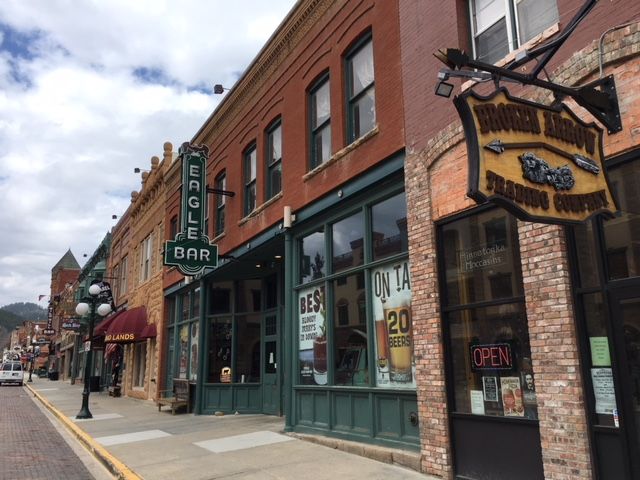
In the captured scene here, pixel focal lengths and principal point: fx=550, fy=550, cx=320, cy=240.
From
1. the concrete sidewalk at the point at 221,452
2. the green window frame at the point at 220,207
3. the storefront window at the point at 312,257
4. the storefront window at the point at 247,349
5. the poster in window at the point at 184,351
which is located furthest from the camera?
the poster in window at the point at 184,351

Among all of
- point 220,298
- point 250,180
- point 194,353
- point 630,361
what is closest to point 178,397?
point 194,353

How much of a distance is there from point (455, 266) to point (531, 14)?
334cm

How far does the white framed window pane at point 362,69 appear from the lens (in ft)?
32.3

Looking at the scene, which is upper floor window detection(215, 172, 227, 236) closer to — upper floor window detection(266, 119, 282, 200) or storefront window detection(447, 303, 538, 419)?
upper floor window detection(266, 119, 282, 200)

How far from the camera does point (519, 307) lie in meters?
6.43

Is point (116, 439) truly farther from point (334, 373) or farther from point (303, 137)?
point (303, 137)

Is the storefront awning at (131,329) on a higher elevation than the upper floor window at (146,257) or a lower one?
lower

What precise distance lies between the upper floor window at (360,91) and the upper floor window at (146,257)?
14884 mm

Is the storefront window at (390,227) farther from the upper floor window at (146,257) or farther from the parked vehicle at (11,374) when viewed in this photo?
the parked vehicle at (11,374)

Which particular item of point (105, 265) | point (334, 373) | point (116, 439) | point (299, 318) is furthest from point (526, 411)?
point (105, 265)

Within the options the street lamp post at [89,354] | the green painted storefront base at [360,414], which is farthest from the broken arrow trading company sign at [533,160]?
the street lamp post at [89,354]

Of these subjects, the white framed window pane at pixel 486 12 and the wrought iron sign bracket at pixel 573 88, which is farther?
the white framed window pane at pixel 486 12

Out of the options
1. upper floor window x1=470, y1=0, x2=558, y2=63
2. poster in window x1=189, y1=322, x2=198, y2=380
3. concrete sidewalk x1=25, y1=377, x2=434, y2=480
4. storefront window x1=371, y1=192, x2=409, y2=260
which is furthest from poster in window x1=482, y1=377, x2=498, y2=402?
poster in window x1=189, y1=322, x2=198, y2=380

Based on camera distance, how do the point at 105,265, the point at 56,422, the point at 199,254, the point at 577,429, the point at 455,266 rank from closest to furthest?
the point at 577,429 → the point at 455,266 → the point at 199,254 → the point at 56,422 → the point at 105,265
